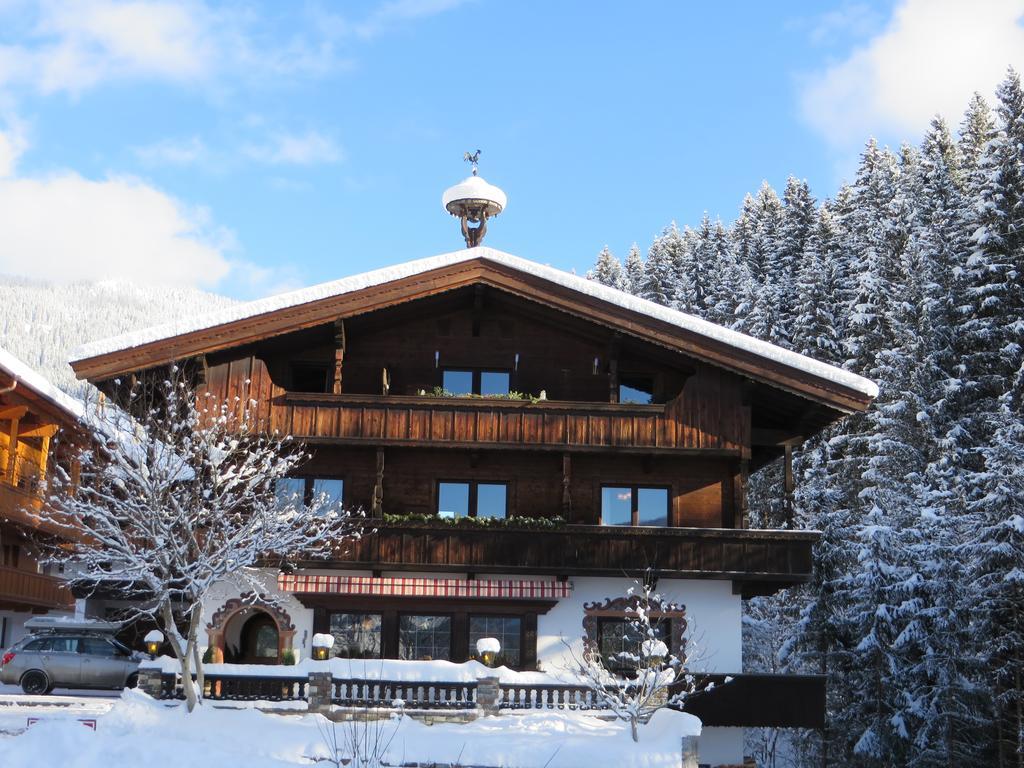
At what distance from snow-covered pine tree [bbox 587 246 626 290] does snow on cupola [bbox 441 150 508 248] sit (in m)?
39.3

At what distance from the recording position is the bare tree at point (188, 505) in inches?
814

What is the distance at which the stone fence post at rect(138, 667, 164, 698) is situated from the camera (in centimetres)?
2103

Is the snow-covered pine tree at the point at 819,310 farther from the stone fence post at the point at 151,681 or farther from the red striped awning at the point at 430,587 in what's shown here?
the stone fence post at the point at 151,681

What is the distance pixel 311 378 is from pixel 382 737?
12.4 meters

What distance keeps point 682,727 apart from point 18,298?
192 metres

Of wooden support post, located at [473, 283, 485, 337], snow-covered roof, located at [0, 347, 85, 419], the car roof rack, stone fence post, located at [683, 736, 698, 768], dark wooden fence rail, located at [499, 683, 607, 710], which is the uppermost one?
wooden support post, located at [473, 283, 485, 337]

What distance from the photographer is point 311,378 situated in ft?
96.0

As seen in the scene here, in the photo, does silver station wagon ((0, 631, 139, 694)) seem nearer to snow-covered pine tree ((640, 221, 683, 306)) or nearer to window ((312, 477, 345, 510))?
window ((312, 477, 345, 510))

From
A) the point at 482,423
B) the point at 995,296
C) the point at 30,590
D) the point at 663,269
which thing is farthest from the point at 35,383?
the point at 663,269

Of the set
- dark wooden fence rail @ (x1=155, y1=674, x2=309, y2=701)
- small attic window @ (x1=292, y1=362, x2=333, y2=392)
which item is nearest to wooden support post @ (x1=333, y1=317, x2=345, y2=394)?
small attic window @ (x1=292, y1=362, x2=333, y2=392)

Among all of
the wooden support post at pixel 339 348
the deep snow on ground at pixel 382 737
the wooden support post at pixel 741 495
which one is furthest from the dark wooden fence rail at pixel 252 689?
the wooden support post at pixel 741 495

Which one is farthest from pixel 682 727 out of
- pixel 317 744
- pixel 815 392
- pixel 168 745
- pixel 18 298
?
pixel 18 298

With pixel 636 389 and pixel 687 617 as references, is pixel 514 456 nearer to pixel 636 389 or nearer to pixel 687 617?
pixel 636 389

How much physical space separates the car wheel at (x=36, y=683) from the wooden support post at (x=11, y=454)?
35.5 feet
